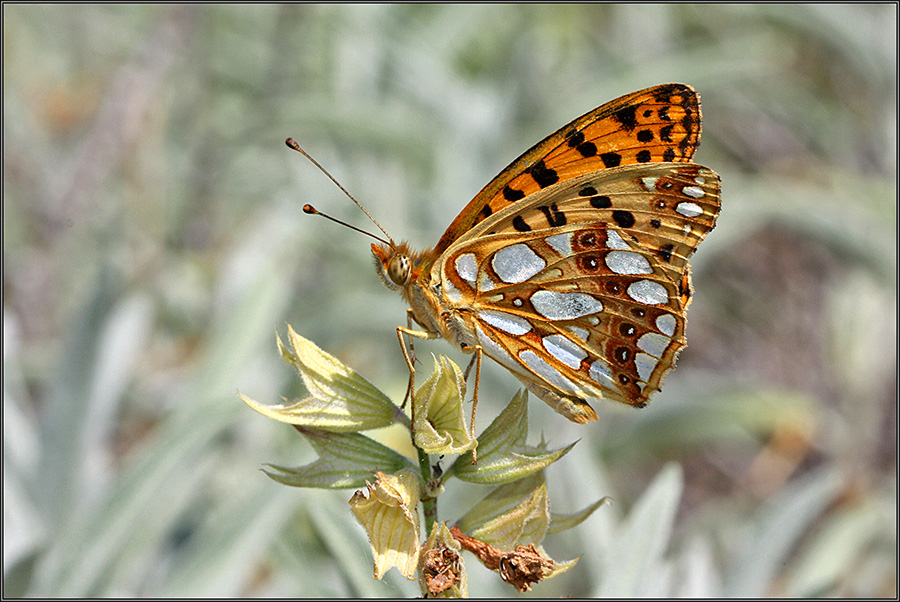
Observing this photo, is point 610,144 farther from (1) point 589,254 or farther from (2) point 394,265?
(2) point 394,265

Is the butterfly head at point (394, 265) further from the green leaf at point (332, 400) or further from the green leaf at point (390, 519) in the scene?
the green leaf at point (390, 519)

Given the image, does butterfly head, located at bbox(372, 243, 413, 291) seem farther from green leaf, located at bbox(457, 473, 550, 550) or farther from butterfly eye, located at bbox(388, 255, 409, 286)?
green leaf, located at bbox(457, 473, 550, 550)

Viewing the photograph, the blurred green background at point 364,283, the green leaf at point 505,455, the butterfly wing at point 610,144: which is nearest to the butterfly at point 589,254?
the butterfly wing at point 610,144

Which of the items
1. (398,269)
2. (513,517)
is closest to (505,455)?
(513,517)

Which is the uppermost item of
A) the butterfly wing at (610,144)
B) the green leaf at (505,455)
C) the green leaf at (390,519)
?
the butterfly wing at (610,144)

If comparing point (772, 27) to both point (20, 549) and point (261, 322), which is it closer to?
point (261, 322)

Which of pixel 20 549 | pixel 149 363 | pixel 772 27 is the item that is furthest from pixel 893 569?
pixel 772 27
